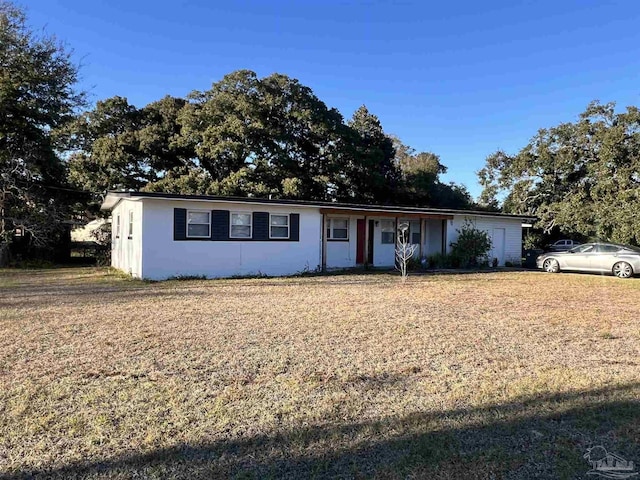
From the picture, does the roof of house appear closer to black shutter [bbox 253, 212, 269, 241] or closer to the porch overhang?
the porch overhang

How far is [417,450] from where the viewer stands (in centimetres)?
301

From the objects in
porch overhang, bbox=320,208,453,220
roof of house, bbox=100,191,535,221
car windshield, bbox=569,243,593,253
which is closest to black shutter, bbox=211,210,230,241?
roof of house, bbox=100,191,535,221

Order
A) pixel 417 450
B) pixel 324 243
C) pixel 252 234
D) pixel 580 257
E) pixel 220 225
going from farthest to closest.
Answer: pixel 580 257 → pixel 324 243 → pixel 252 234 → pixel 220 225 → pixel 417 450

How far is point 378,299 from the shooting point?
9.50m

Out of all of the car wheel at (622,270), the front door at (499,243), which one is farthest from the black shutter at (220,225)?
the car wheel at (622,270)

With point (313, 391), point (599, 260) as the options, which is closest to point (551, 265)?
point (599, 260)

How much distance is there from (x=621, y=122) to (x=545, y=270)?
40.3 ft

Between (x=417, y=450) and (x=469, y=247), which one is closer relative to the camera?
(x=417, y=450)

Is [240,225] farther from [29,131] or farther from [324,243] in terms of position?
[29,131]

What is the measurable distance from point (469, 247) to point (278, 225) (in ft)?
27.0

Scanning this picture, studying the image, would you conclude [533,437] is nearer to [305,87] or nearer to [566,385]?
[566,385]

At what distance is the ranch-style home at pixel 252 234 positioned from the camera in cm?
1305

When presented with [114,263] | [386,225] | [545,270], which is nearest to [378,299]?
[386,225]

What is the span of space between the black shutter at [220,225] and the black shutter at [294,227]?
2249 mm
